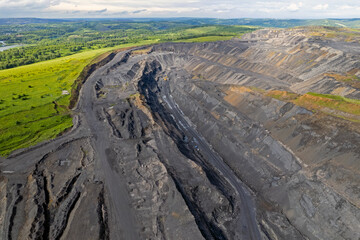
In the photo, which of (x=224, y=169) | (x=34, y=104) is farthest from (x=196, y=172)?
(x=34, y=104)

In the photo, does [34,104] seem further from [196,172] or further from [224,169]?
[224,169]

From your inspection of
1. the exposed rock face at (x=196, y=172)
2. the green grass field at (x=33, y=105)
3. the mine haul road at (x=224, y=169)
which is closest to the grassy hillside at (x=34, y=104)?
the green grass field at (x=33, y=105)

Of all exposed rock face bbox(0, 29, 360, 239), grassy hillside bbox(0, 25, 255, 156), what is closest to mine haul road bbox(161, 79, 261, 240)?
exposed rock face bbox(0, 29, 360, 239)

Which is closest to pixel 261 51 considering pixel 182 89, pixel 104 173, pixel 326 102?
pixel 182 89

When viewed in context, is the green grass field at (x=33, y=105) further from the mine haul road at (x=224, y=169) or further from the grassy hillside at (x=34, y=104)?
the mine haul road at (x=224, y=169)

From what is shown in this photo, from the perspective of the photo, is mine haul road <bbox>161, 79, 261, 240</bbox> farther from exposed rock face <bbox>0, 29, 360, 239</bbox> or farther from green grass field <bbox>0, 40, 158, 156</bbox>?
green grass field <bbox>0, 40, 158, 156</bbox>
